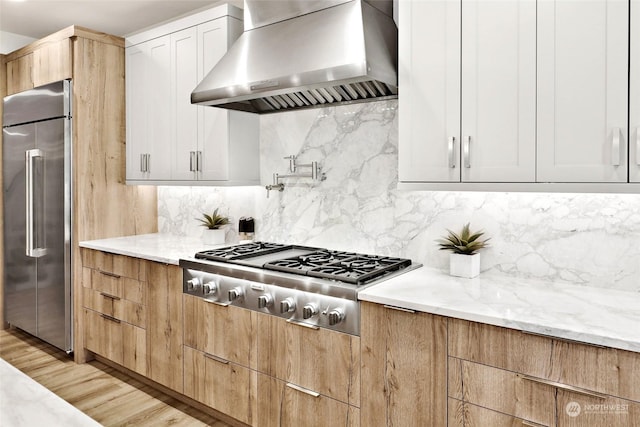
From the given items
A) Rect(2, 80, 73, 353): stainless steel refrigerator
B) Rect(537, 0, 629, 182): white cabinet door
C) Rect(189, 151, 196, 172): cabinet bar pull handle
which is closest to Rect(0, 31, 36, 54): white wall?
Rect(2, 80, 73, 353): stainless steel refrigerator

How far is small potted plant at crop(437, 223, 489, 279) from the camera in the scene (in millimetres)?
2230

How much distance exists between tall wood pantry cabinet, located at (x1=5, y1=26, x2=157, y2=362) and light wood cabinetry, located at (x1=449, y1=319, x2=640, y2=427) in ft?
9.46

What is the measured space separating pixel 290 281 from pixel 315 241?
0.83 metres

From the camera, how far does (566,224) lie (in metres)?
2.12

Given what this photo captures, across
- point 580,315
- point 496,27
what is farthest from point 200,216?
point 580,315

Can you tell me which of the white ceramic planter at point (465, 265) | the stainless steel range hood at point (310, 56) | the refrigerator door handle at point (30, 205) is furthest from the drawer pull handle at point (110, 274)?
the white ceramic planter at point (465, 265)

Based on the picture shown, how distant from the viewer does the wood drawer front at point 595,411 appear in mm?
1407

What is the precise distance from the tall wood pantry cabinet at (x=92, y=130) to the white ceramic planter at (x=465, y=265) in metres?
2.67

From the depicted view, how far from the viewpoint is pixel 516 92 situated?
191 cm

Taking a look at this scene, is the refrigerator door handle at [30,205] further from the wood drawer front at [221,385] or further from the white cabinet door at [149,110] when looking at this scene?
the wood drawer front at [221,385]

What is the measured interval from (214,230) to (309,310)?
1392mm

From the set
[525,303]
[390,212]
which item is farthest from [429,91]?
[525,303]

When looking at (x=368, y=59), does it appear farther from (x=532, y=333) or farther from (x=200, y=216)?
(x=200, y=216)

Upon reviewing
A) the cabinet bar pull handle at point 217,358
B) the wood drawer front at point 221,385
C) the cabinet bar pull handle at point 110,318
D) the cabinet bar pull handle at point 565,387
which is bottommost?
the wood drawer front at point 221,385
